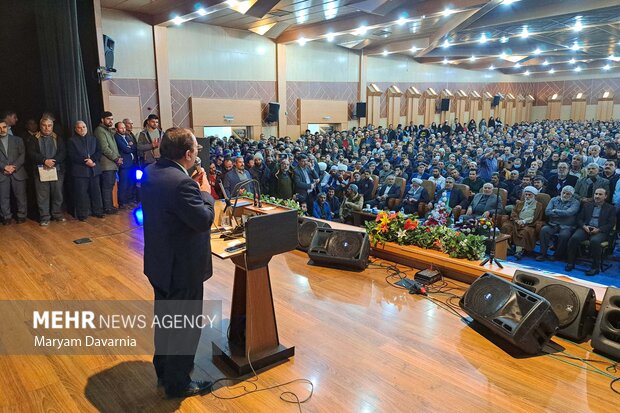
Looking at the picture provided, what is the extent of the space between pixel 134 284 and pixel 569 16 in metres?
11.0

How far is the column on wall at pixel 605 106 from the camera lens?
2391 centimetres

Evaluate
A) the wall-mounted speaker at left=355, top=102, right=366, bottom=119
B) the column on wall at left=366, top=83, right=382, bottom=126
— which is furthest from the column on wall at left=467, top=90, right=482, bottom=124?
the wall-mounted speaker at left=355, top=102, right=366, bottom=119

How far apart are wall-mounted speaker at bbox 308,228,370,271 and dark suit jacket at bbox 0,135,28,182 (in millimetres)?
3612

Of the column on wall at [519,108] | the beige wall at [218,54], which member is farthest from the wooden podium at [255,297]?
the column on wall at [519,108]

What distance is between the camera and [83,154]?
17.2 feet

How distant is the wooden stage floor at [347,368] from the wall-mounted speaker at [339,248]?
0.28 m

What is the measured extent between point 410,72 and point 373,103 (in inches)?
120

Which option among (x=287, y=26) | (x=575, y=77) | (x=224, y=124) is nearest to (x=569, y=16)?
(x=287, y=26)

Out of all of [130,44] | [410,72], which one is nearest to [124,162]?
[130,44]

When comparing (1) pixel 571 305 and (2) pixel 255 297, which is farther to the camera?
(1) pixel 571 305

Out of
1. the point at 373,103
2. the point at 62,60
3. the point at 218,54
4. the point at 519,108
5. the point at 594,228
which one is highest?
the point at 218,54

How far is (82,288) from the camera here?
3373mm

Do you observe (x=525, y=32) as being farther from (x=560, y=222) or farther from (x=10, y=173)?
(x=10, y=173)

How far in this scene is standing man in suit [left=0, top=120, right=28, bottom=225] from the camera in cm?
492
